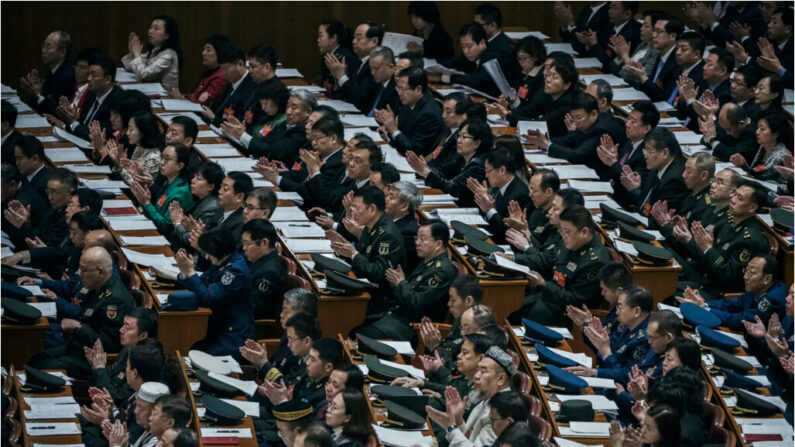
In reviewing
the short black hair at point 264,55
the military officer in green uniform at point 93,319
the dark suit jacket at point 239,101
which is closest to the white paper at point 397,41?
the short black hair at point 264,55

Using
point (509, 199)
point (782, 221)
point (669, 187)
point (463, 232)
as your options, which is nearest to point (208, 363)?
point (463, 232)

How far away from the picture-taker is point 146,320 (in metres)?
7.47

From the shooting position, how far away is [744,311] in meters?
7.93

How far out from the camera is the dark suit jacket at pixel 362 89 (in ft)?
36.1

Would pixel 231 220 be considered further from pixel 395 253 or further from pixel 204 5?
pixel 204 5

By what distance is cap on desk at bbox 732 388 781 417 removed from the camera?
696cm

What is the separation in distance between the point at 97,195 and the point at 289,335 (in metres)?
2.16

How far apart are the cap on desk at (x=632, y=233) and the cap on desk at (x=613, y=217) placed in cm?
20

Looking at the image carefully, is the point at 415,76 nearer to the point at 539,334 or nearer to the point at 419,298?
the point at 419,298

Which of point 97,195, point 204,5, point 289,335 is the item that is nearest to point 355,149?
point 97,195

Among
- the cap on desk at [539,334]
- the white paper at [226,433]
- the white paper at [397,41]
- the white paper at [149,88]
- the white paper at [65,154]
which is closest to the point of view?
the white paper at [226,433]

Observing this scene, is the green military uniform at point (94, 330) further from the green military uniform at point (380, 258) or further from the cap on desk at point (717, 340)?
the cap on desk at point (717, 340)

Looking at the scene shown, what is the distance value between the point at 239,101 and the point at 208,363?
3.81 meters

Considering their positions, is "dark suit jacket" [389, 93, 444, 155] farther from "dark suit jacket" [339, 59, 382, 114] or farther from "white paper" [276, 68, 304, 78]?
"white paper" [276, 68, 304, 78]
